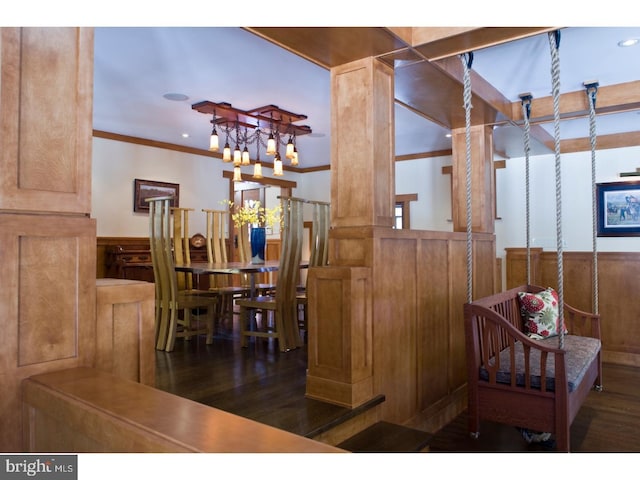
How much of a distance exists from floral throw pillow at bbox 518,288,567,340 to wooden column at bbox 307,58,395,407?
1.33 metres

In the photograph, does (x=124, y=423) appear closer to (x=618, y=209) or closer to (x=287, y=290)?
(x=287, y=290)

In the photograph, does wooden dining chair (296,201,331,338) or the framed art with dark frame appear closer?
wooden dining chair (296,201,331,338)

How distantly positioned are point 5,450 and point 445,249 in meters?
3.00

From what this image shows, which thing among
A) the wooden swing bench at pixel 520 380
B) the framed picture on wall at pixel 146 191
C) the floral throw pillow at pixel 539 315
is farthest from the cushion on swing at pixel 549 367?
the framed picture on wall at pixel 146 191

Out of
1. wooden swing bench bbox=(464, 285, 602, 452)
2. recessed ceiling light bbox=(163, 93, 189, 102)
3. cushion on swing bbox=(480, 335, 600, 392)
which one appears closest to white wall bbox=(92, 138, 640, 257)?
recessed ceiling light bbox=(163, 93, 189, 102)

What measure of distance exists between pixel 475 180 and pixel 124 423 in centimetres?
414

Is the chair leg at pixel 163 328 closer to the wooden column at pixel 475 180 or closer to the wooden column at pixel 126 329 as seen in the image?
the wooden column at pixel 126 329

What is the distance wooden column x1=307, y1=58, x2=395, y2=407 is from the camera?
8.82 ft

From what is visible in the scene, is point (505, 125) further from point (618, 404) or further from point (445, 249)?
point (618, 404)

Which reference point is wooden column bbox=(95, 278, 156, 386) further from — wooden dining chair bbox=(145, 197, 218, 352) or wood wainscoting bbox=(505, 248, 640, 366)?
wood wainscoting bbox=(505, 248, 640, 366)

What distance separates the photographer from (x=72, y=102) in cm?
152

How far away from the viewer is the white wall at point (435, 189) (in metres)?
6.31
